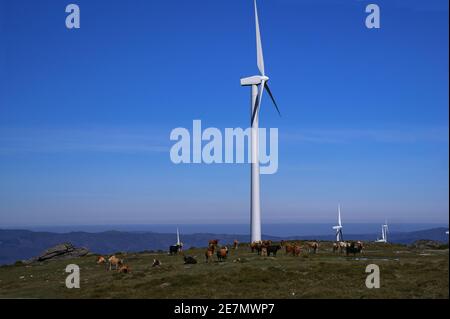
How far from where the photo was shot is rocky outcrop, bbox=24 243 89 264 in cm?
6838

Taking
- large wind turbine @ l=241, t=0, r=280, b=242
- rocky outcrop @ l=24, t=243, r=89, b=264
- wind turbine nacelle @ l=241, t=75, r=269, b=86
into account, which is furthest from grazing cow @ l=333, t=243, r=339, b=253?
rocky outcrop @ l=24, t=243, r=89, b=264

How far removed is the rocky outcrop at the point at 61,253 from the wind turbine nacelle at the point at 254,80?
30344 millimetres

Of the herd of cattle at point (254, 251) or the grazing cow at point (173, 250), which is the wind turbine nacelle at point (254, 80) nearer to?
the herd of cattle at point (254, 251)

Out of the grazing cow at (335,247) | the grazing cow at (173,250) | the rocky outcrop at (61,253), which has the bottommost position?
the rocky outcrop at (61,253)

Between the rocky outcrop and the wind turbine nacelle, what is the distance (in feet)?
99.6

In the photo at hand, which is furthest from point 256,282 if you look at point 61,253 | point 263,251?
point 61,253

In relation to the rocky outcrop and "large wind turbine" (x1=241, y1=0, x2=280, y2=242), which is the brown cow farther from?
the rocky outcrop

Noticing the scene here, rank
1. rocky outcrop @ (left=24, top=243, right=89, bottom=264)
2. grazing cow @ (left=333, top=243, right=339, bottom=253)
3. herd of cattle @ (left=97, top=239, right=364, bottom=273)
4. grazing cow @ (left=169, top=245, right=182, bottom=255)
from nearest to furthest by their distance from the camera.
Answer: herd of cattle @ (left=97, top=239, right=364, bottom=273)
grazing cow @ (left=333, top=243, right=339, bottom=253)
grazing cow @ (left=169, top=245, right=182, bottom=255)
rocky outcrop @ (left=24, top=243, right=89, bottom=264)

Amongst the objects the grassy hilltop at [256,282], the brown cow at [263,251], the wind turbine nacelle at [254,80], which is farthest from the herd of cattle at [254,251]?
the wind turbine nacelle at [254,80]

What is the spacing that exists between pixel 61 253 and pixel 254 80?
110 feet

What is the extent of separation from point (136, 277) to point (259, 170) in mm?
25415

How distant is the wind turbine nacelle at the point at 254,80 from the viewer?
65.7 metres
